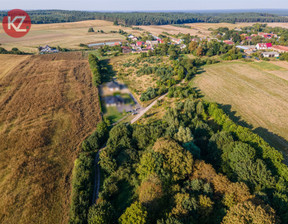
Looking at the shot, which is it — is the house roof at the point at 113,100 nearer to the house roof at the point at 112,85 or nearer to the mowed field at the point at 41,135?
the mowed field at the point at 41,135

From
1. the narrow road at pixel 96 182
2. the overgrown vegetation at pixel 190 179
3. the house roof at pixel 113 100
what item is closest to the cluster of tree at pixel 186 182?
the overgrown vegetation at pixel 190 179

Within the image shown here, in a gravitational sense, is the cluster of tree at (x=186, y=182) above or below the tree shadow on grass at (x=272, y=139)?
above

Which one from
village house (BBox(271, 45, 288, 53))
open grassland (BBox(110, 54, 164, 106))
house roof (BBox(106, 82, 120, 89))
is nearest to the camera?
open grassland (BBox(110, 54, 164, 106))

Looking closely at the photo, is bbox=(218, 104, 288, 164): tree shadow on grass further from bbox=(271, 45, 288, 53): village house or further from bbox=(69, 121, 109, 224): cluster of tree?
bbox=(271, 45, 288, 53): village house

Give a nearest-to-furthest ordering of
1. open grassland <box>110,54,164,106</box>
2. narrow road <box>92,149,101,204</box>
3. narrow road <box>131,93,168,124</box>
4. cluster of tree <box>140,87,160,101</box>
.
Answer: narrow road <box>92,149,101,204</box>
narrow road <box>131,93,168,124</box>
cluster of tree <box>140,87,160,101</box>
open grassland <box>110,54,164,106</box>

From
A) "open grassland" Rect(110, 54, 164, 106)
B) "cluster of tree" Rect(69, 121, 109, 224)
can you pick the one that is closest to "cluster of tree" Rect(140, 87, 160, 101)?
"open grassland" Rect(110, 54, 164, 106)

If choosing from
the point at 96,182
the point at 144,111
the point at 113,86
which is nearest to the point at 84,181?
the point at 96,182
